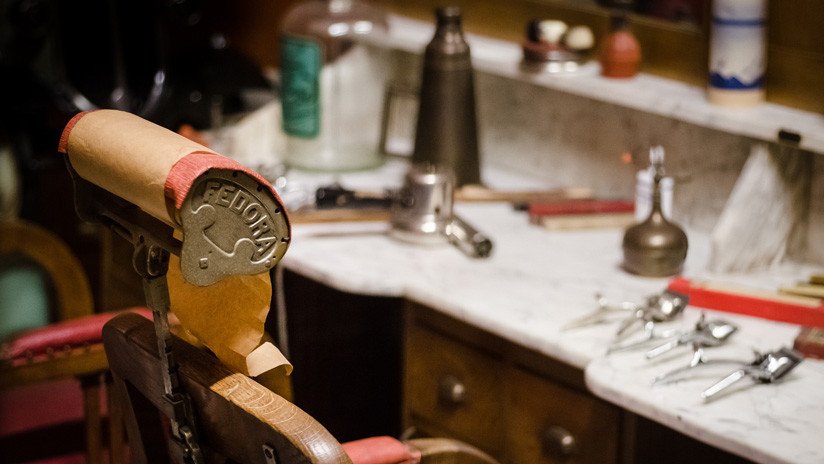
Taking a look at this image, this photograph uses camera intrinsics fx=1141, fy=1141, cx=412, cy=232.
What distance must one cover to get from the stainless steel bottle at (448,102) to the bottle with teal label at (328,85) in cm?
28

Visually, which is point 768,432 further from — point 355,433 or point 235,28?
point 235,28

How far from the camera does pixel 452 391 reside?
85.0 inches

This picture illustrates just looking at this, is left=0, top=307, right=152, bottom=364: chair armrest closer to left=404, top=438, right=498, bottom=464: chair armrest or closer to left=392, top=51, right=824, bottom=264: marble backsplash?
left=404, top=438, right=498, bottom=464: chair armrest

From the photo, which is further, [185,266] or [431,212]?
[431,212]

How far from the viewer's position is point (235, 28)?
3.62m

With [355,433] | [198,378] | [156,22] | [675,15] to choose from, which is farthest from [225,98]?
[198,378]

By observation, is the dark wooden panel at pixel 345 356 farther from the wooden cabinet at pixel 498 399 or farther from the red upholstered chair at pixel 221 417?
the red upholstered chair at pixel 221 417

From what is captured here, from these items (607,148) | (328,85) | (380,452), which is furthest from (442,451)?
(328,85)

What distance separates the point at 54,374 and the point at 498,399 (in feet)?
2.60

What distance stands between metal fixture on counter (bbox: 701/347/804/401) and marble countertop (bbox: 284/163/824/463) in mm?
17

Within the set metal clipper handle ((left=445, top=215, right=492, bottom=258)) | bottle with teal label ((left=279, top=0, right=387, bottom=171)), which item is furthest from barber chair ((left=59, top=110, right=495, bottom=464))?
bottle with teal label ((left=279, top=0, right=387, bottom=171))

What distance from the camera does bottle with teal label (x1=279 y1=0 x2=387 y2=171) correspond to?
2797 mm

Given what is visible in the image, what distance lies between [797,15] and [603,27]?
510mm

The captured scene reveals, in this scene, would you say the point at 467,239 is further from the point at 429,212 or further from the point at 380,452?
the point at 380,452
